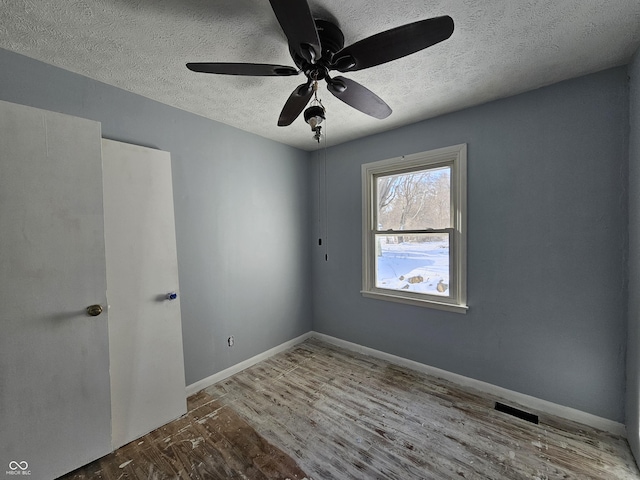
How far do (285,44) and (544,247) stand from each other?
2.36 m

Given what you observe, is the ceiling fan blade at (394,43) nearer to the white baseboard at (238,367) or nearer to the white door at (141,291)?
the white door at (141,291)

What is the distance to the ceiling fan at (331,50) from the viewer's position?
1.03 m

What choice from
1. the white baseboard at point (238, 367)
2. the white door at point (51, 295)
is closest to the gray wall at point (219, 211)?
the white baseboard at point (238, 367)

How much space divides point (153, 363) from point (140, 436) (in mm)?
492

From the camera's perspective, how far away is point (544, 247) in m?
2.08

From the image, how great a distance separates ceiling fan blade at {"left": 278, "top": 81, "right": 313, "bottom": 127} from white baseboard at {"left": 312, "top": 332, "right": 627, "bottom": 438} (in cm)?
261

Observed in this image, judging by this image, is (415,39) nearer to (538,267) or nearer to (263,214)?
(538,267)

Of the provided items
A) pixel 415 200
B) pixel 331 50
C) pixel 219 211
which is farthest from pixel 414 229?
pixel 219 211

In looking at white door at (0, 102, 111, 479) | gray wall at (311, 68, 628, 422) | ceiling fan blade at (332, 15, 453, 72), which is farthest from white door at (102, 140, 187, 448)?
gray wall at (311, 68, 628, 422)

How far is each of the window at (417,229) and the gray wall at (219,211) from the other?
980mm

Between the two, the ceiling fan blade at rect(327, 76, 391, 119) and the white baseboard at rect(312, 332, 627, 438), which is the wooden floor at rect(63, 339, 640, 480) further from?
the ceiling fan blade at rect(327, 76, 391, 119)

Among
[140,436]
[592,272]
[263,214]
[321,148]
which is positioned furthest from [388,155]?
A: [140,436]

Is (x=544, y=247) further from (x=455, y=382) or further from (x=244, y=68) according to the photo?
(x=244, y=68)

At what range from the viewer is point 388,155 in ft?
9.60
